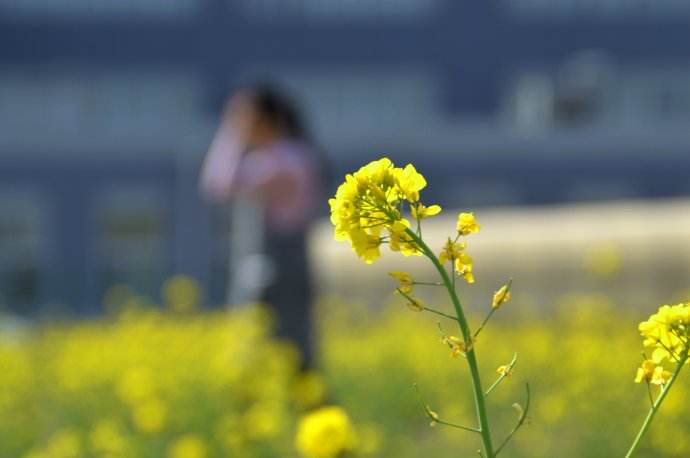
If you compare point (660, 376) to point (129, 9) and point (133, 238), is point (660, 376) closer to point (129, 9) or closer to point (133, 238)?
point (133, 238)

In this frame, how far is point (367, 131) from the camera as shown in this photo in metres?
23.0

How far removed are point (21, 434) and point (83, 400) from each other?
1.21 m

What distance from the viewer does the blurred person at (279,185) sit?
6332mm

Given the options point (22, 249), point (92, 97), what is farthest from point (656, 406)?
point (92, 97)

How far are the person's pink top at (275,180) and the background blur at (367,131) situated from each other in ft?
3.01

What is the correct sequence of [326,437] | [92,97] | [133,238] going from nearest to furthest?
[326,437], [133,238], [92,97]

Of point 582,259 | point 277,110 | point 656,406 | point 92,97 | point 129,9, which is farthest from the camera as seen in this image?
point 92,97

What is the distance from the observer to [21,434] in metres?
5.34

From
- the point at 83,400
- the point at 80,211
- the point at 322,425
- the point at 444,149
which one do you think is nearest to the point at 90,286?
the point at 80,211

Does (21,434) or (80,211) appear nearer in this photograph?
(21,434)

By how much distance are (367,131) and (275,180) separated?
55.0ft

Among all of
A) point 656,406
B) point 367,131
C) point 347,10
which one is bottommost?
point 367,131

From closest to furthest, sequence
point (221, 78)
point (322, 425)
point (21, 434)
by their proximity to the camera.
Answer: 1. point (322, 425)
2. point (21, 434)
3. point (221, 78)

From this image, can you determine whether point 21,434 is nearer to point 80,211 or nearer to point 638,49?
point 80,211
